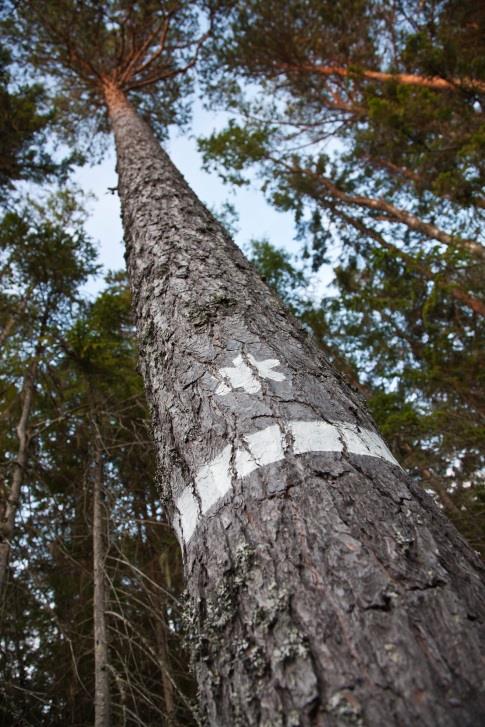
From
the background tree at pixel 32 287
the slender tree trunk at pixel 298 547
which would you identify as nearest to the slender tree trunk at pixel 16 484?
the background tree at pixel 32 287

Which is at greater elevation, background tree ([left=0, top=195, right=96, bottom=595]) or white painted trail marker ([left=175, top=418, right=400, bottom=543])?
background tree ([left=0, top=195, right=96, bottom=595])

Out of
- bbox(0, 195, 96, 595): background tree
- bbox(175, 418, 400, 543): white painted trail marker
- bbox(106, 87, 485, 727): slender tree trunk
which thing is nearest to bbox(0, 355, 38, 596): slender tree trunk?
bbox(0, 195, 96, 595): background tree

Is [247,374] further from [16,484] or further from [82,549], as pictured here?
[82,549]

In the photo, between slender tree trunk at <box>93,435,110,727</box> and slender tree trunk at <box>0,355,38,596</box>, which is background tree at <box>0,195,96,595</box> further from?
slender tree trunk at <box>93,435,110,727</box>

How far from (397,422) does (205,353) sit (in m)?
4.71

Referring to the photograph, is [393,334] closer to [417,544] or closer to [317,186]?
[317,186]

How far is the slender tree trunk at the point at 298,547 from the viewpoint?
72 cm

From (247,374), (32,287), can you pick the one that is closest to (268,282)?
(32,287)

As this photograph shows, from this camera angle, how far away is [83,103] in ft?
32.8

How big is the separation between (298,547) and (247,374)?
555 millimetres

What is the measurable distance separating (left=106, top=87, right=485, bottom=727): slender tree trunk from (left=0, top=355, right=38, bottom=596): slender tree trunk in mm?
2885

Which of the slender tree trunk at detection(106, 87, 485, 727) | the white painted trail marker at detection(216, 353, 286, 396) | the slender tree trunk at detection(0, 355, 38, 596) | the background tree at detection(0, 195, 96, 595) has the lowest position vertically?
the slender tree trunk at detection(106, 87, 485, 727)

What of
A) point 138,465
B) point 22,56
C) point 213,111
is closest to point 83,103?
point 22,56

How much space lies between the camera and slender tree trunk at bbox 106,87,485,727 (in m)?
Answer: 0.72
